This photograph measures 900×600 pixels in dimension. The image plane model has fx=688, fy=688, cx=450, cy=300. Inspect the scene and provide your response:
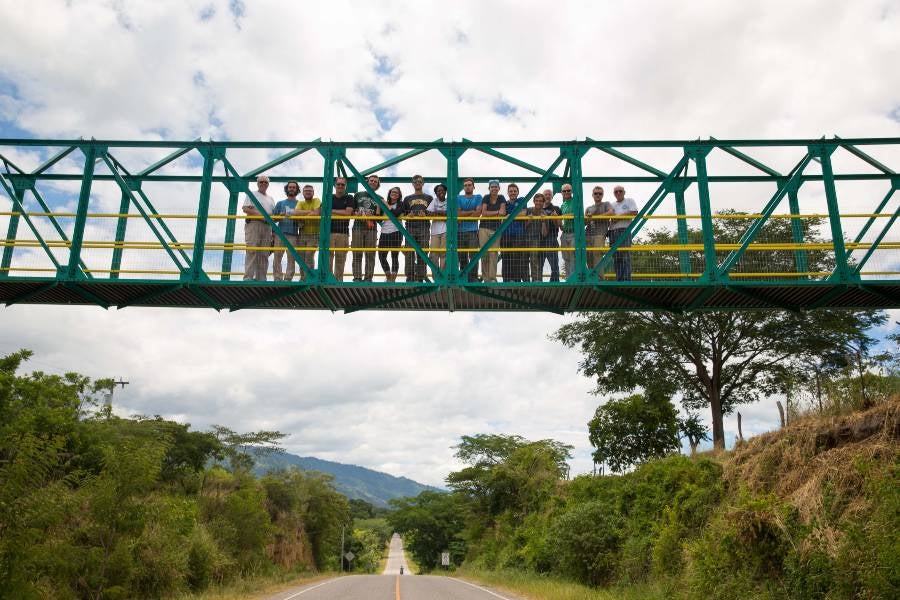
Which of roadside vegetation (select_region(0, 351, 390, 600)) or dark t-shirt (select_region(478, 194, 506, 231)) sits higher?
dark t-shirt (select_region(478, 194, 506, 231))

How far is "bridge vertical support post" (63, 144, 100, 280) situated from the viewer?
1309cm

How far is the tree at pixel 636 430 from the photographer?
91.6ft

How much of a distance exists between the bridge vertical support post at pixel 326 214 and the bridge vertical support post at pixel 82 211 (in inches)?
179

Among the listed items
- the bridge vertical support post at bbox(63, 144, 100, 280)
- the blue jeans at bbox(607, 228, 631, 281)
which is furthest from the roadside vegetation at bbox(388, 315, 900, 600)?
the bridge vertical support post at bbox(63, 144, 100, 280)

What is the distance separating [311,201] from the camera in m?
13.4

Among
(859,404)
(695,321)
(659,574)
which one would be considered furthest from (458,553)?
(859,404)

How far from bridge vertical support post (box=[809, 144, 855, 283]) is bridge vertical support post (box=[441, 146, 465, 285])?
6785 mm

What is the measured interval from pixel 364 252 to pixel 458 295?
198 cm

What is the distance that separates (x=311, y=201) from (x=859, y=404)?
36.2 ft

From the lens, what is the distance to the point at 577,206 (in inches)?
504

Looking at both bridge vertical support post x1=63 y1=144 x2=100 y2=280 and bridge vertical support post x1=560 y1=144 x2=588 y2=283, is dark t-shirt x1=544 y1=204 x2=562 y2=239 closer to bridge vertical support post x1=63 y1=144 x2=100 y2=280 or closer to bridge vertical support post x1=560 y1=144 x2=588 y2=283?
bridge vertical support post x1=560 y1=144 x2=588 y2=283

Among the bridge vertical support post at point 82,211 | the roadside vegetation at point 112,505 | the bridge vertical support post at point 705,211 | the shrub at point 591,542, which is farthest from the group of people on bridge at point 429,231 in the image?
the shrub at point 591,542

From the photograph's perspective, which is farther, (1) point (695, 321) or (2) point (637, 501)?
(1) point (695, 321)

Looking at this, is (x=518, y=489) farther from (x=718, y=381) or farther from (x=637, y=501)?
(x=637, y=501)
